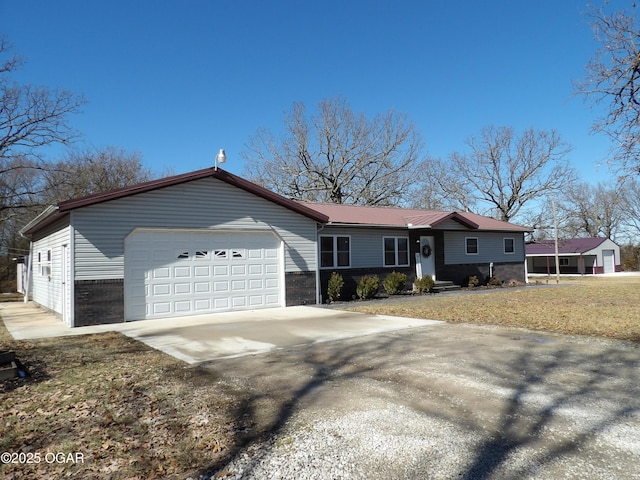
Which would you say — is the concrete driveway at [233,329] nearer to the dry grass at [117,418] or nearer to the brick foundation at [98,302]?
the brick foundation at [98,302]

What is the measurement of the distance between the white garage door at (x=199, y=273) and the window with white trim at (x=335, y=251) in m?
2.67

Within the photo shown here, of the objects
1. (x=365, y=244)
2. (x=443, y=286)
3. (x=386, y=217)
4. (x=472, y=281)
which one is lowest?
(x=443, y=286)

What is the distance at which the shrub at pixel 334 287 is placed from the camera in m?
15.7

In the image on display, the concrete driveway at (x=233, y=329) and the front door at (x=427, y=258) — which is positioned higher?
the front door at (x=427, y=258)

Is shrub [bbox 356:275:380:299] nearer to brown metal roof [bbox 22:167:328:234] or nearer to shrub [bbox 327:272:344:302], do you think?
shrub [bbox 327:272:344:302]

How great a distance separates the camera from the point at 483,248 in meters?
22.3

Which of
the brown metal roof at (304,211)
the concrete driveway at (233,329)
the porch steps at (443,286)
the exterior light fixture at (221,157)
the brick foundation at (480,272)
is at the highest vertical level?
the exterior light fixture at (221,157)

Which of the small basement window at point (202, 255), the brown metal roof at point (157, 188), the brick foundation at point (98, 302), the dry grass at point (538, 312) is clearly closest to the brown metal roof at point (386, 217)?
the brown metal roof at point (157, 188)

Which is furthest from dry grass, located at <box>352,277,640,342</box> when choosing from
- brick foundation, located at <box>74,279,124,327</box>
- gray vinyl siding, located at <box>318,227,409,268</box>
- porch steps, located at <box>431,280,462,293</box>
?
brick foundation, located at <box>74,279,124,327</box>

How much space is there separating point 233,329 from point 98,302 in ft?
12.5

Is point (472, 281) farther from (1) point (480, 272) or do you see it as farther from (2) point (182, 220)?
(2) point (182, 220)

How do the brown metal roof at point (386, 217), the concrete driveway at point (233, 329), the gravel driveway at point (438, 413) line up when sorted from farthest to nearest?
the brown metal roof at point (386, 217)
the concrete driveway at point (233, 329)
the gravel driveway at point (438, 413)

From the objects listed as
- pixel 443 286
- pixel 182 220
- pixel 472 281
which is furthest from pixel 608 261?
pixel 182 220

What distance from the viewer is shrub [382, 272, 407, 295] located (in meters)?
17.5
